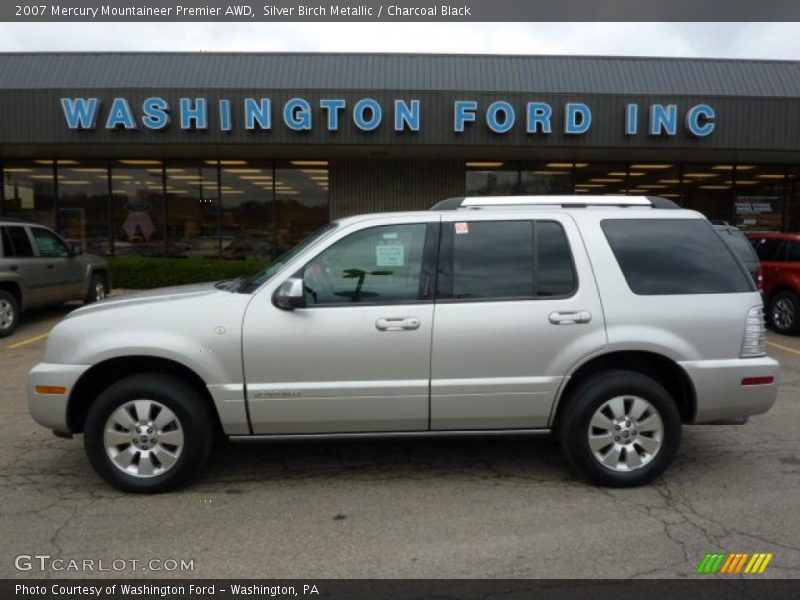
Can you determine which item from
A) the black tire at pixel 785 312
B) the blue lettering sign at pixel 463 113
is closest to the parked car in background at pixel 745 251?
the black tire at pixel 785 312

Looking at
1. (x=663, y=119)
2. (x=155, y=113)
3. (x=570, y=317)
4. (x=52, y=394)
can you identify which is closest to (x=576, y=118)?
(x=663, y=119)

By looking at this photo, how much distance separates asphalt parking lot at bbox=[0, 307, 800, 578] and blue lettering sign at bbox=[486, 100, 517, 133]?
31.8ft

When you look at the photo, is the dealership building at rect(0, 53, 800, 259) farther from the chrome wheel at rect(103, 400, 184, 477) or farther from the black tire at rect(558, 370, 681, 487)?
the chrome wheel at rect(103, 400, 184, 477)

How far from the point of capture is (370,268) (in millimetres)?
4355

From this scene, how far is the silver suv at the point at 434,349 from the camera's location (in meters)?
4.17

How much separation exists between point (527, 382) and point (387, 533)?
4.25 ft

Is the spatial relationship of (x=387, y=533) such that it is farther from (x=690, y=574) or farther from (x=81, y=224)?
(x=81, y=224)

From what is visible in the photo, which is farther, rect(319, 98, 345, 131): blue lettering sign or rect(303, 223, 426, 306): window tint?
rect(319, 98, 345, 131): blue lettering sign

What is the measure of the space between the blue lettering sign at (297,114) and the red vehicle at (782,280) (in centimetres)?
892

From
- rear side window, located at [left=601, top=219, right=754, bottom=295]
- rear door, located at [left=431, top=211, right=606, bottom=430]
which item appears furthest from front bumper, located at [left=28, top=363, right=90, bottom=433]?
rear side window, located at [left=601, top=219, right=754, bottom=295]

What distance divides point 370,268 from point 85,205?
15662 millimetres

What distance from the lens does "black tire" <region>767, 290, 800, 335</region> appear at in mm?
10461

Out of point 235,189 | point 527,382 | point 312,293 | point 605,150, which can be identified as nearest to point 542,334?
point 527,382

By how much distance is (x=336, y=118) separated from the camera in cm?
1381
